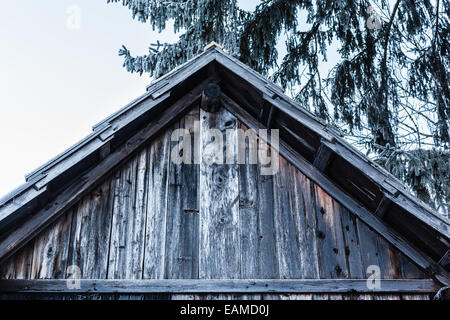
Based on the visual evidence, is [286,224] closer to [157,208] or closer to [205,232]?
[205,232]

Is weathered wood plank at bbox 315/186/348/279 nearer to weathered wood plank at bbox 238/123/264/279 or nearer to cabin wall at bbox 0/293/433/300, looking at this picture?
cabin wall at bbox 0/293/433/300

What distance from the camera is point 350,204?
5.55m

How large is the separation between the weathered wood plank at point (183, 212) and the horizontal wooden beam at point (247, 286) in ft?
0.43

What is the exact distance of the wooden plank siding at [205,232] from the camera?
5.20 metres

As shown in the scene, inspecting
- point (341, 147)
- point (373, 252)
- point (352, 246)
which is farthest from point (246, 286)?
point (341, 147)

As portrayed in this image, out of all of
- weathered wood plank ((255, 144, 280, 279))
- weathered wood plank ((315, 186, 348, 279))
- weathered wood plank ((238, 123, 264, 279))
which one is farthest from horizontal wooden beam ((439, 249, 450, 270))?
weathered wood plank ((238, 123, 264, 279))

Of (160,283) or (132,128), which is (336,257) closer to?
(160,283)

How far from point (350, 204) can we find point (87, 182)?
265cm

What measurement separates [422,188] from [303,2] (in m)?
4.59

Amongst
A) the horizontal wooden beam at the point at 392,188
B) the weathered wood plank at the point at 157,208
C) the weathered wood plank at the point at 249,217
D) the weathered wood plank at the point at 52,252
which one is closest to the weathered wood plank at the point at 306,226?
the weathered wood plank at the point at 249,217

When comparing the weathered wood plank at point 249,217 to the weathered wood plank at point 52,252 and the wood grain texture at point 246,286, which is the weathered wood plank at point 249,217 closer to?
the wood grain texture at point 246,286

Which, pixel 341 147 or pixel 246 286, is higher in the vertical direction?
pixel 341 147

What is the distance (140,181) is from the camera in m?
5.65

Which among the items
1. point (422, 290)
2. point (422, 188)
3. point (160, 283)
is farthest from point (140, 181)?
point (422, 188)
